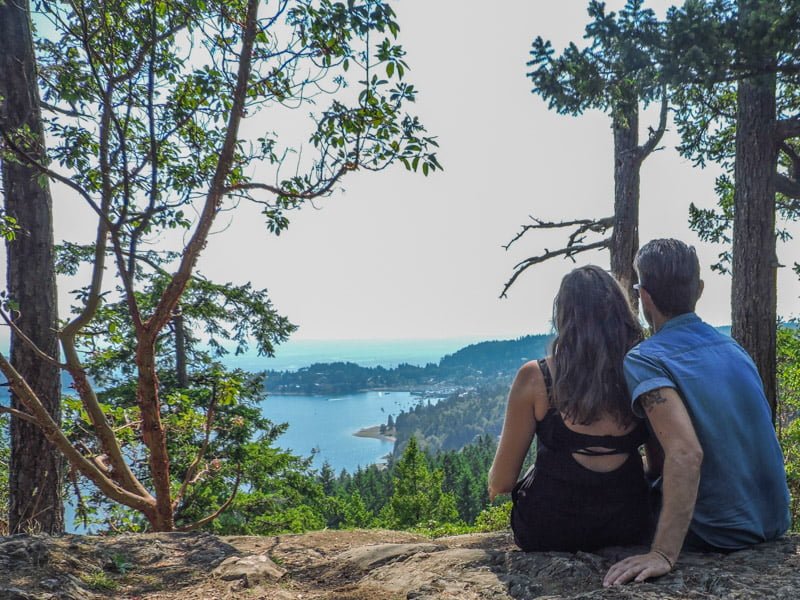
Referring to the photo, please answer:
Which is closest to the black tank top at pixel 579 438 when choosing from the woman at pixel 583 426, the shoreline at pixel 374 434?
the woman at pixel 583 426

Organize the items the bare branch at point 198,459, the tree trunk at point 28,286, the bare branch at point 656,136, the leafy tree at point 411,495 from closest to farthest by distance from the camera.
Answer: the bare branch at point 198,459 → the tree trunk at point 28,286 → the bare branch at point 656,136 → the leafy tree at point 411,495

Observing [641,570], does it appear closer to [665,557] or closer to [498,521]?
[665,557]

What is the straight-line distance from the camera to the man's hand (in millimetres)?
1676

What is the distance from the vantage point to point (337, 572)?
2.53 metres

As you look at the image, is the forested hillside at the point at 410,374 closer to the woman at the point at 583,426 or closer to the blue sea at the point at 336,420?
the blue sea at the point at 336,420

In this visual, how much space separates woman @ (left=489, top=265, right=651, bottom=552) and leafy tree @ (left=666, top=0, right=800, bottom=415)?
352cm

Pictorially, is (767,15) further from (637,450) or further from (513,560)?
(513,560)

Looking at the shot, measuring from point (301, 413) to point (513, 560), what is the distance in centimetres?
12930

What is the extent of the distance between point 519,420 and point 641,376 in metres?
0.48

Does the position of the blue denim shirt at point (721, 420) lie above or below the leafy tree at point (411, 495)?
above

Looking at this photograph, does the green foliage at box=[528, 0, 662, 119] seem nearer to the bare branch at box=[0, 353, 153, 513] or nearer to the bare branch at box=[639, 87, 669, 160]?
the bare branch at box=[639, 87, 669, 160]

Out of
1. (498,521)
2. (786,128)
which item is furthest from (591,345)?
(498,521)

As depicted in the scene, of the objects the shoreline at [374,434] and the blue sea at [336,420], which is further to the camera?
the shoreline at [374,434]

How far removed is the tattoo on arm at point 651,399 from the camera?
176 cm
